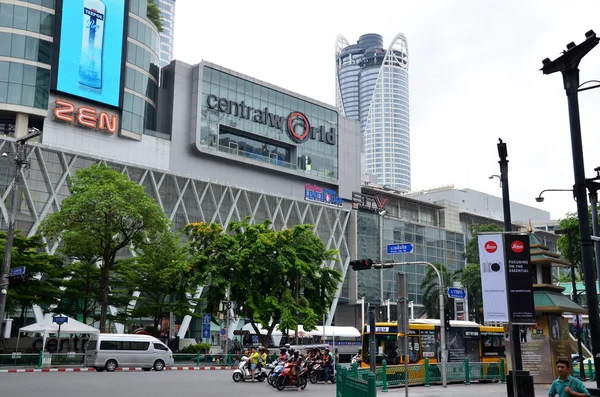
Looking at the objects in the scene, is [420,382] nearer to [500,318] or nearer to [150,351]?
[500,318]

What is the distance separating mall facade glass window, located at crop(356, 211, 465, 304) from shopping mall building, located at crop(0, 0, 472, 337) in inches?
7.8

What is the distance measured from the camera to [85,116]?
57.4m

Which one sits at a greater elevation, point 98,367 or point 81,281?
point 81,281

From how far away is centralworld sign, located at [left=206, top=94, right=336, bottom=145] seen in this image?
69812 mm

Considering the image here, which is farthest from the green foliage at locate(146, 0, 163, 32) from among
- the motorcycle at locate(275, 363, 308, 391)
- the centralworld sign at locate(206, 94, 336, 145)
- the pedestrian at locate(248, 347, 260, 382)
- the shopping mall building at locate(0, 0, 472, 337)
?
the motorcycle at locate(275, 363, 308, 391)

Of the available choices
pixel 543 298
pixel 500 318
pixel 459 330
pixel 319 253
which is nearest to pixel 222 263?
pixel 319 253

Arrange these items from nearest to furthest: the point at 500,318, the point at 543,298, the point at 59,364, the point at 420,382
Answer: the point at 500,318 < the point at 543,298 < the point at 420,382 < the point at 59,364

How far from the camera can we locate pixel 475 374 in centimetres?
2781

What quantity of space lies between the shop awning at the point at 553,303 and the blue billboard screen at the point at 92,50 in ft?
154

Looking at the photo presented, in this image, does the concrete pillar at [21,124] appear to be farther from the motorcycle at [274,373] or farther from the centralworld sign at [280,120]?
the motorcycle at [274,373]

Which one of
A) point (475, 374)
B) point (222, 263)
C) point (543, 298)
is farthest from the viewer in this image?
point (222, 263)

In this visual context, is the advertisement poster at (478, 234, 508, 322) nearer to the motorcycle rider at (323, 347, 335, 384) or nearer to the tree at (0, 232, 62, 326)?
the motorcycle rider at (323, 347, 335, 384)

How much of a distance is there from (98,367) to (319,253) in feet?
53.9

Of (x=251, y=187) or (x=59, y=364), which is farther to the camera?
(x=251, y=187)
